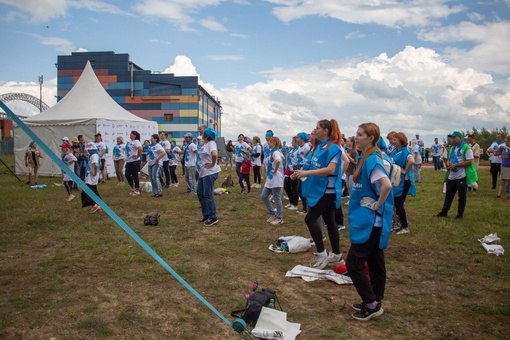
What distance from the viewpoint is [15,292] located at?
483 centimetres

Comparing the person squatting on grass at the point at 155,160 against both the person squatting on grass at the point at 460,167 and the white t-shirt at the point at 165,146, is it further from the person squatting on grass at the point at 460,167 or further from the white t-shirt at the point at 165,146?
the person squatting on grass at the point at 460,167

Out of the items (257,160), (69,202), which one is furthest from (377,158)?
(257,160)

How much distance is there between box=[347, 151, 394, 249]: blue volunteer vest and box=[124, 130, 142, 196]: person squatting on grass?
32.6 feet

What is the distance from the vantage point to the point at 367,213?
395 centimetres

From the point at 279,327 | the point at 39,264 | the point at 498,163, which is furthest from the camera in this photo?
the point at 498,163

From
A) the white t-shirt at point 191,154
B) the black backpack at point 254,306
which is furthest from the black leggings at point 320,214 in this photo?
the white t-shirt at point 191,154

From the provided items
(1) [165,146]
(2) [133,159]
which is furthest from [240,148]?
(2) [133,159]

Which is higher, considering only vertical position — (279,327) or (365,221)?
(365,221)

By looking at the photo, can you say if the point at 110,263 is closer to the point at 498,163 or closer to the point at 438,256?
the point at 438,256

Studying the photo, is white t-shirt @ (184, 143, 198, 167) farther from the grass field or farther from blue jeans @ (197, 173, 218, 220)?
blue jeans @ (197, 173, 218, 220)

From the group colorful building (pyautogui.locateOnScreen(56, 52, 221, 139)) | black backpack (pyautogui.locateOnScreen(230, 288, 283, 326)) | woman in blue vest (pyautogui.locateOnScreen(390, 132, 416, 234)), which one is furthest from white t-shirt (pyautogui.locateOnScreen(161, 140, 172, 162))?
colorful building (pyautogui.locateOnScreen(56, 52, 221, 139))

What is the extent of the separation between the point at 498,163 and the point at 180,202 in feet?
38.4

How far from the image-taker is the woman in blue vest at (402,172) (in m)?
7.55

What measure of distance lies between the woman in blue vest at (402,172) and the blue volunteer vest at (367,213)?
3.72m
